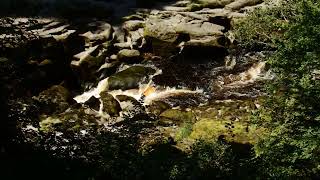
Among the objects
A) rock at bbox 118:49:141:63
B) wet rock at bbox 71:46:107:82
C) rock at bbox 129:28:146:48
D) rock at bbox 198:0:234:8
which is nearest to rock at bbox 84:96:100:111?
wet rock at bbox 71:46:107:82

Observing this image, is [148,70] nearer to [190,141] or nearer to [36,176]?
[190,141]

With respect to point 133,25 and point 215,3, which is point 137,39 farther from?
point 215,3

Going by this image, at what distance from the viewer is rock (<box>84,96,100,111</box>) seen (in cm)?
2431

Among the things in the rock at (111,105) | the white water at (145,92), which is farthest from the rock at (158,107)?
the rock at (111,105)

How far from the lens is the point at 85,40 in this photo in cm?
3017

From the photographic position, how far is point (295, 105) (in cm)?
1281

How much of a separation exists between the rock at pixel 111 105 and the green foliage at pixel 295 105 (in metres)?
10.9

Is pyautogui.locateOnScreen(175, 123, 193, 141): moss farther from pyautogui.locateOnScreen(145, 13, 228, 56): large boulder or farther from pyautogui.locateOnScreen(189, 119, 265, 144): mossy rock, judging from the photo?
pyautogui.locateOnScreen(145, 13, 228, 56): large boulder

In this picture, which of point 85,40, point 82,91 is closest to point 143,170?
point 82,91

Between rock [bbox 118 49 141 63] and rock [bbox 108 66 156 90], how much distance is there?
1549mm

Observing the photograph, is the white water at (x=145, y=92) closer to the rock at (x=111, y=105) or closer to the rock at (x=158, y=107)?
the rock at (x=158, y=107)

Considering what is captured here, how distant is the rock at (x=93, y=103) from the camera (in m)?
24.3

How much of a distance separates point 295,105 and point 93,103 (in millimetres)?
13545

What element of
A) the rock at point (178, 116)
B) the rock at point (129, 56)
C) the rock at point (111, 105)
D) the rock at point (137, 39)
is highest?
the rock at point (137, 39)
